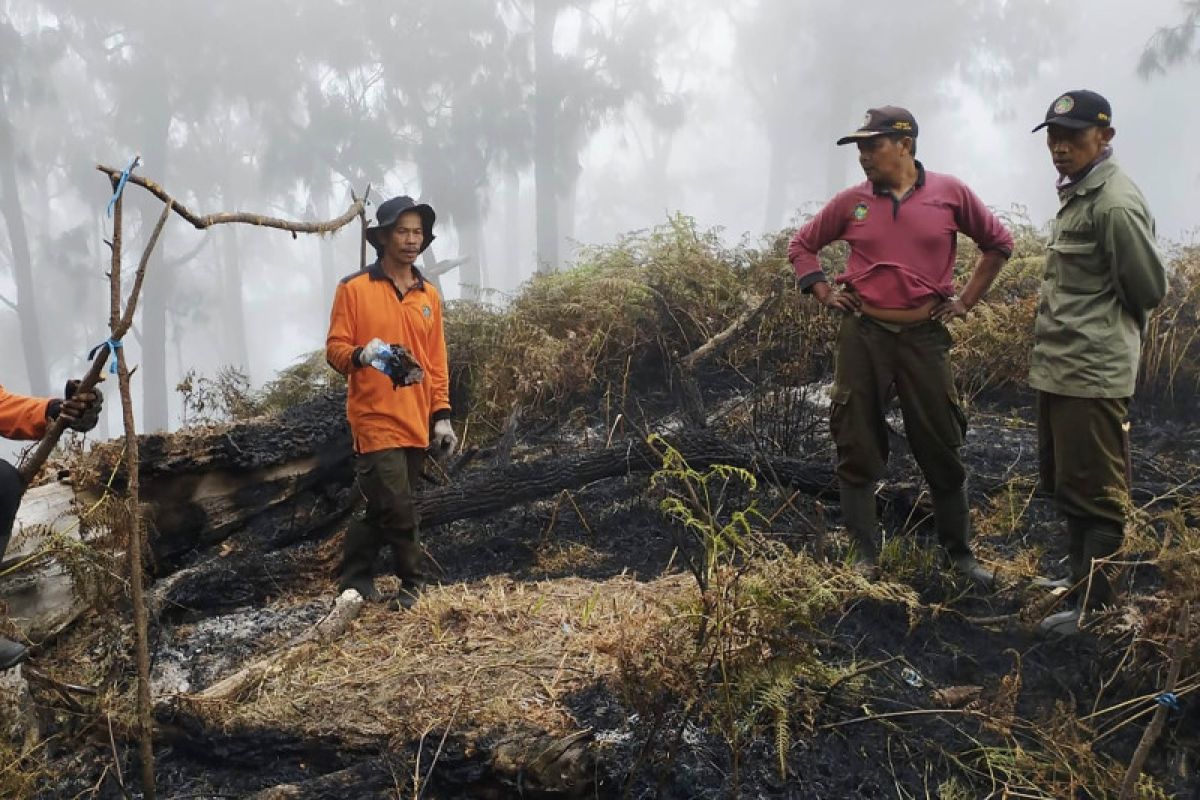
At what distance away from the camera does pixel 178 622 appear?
4.71m

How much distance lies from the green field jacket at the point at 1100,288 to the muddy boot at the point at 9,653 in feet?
13.4

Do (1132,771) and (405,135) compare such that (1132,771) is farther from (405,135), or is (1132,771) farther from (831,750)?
(405,135)

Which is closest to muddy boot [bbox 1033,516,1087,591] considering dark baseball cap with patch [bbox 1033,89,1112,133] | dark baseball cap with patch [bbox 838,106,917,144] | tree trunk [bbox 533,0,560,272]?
dark baseball cap with patch [bbox 1033,89,1112,133]

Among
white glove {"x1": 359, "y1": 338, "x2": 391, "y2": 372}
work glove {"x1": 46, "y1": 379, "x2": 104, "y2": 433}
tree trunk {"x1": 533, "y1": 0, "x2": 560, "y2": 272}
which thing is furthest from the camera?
tree trunk {"x1": 533, "y1": 0, "x2": 560, "y2": 272}

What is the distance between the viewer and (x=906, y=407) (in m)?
3.84

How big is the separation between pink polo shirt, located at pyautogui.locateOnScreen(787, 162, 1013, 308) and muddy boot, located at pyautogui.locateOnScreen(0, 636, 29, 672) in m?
3.67

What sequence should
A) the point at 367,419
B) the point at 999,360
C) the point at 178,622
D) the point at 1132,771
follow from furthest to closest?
the point at 999,360 < the point at 178,622 < the point at 367,419 < the point at 1132,771

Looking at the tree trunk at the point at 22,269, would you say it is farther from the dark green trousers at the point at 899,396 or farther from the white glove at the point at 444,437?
the dark green trousers at the point at 899,396

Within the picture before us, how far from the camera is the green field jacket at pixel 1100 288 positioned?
3230 millimetres

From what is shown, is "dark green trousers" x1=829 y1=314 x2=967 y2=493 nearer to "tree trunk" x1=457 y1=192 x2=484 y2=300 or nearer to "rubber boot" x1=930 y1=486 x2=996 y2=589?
"rubber boot" x1=930 y1=486 x2=996 y2=589

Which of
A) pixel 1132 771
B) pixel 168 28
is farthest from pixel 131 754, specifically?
pixel 168 28

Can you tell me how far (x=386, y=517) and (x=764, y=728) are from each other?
8.17ft

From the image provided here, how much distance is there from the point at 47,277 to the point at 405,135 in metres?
19.5

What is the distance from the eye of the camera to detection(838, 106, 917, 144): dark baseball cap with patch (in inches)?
144
